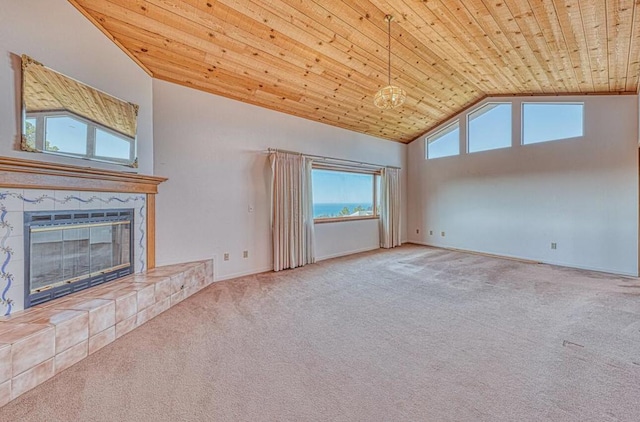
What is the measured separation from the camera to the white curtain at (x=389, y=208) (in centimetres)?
657

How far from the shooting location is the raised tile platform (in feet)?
5.44

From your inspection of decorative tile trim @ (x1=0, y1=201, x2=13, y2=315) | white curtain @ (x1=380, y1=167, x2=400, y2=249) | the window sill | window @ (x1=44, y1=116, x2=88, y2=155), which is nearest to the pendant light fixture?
the window sill

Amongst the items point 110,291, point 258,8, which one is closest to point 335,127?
point 258,8

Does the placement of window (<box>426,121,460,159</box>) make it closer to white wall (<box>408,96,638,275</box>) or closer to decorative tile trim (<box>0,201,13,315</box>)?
white wall (<box>408,96,638,275</box>)

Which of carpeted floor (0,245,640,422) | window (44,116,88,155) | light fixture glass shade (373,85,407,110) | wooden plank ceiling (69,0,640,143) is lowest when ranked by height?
carpeted floor (0,245,640,422)

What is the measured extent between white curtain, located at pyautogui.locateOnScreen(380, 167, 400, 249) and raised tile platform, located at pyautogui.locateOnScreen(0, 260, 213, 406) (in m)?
4.81

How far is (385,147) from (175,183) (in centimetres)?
490

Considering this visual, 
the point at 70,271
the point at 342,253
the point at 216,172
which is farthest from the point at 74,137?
the point at 342,253

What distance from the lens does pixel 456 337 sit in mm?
2381

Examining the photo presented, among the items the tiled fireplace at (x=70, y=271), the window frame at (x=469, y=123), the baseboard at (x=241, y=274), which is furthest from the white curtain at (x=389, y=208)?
the tiled fireplace at (x=70, y=271)

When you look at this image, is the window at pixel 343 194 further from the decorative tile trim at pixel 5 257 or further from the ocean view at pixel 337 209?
the decorative tile trim at pixel 5 257

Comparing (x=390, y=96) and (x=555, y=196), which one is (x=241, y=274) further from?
(x=555, y=196)

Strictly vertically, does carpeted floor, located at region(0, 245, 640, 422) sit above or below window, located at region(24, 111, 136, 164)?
below

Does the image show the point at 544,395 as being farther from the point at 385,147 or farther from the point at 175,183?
the point at 385,147
